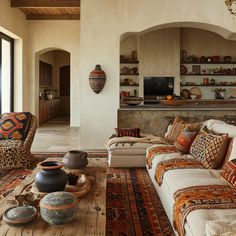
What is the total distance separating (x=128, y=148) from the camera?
16.2ft

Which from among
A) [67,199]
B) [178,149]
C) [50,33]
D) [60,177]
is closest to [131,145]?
[178,149]

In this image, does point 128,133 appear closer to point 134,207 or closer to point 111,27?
point 134,207

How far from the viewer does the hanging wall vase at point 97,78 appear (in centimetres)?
657

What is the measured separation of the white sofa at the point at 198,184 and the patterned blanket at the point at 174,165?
0.34ft

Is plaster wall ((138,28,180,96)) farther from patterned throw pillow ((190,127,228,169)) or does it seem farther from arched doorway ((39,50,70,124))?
patterned throw pillow ((190,127,228,169))

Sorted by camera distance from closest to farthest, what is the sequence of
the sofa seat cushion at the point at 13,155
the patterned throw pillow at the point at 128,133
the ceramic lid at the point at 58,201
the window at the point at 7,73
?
the ceramic lid at the point at 58,201
the sofa seat cushion at the point at 13,155
the patterned throw pillow at the point at 128,133
the window at the point at 7,73

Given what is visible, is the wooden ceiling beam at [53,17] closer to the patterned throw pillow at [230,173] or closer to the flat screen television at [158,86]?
the flat screen television at [158,86]

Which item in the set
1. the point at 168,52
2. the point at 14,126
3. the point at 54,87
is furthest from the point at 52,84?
the point at 14,126

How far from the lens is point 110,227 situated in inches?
117

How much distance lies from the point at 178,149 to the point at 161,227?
135cm

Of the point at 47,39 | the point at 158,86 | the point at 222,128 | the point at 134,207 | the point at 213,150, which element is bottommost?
the point at 134,207

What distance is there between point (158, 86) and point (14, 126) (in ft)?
19.0

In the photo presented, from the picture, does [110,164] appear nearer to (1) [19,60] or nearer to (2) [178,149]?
(2) [178,149]

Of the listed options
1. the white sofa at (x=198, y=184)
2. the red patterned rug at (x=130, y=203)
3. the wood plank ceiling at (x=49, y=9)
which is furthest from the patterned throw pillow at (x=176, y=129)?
the wood plank ceiling at (x=49, y=9)
